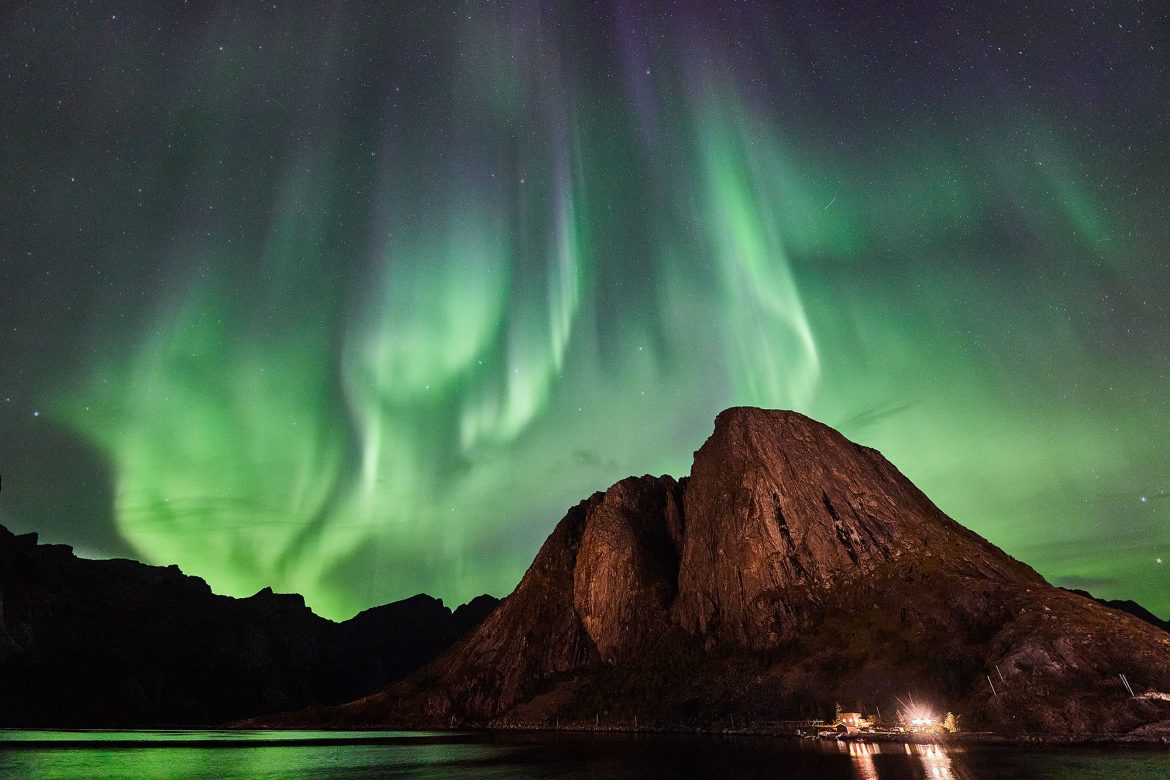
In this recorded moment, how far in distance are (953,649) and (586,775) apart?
432ft

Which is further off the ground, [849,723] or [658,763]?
[658,763]

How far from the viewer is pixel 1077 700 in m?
124

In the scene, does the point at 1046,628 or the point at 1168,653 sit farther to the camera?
the point at 1046,628

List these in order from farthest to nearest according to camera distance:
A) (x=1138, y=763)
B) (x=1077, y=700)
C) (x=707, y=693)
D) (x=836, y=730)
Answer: (x=707, y=693), (x=836, y=730), (x=1077, y=700), (x=1138, y=763)

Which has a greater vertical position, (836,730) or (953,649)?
(953,649)

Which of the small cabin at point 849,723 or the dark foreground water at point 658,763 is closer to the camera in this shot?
the dark foreground water at point 658,763

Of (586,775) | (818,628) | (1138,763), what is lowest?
(1138,763)

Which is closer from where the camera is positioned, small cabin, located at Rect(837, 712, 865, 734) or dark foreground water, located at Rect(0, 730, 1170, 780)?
dark foreground water, located at Rect(0, 730, 1170, 780)

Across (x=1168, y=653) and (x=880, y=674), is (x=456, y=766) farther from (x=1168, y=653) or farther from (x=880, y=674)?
(x=1168, y=653)

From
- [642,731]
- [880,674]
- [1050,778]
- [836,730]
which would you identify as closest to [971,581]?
[880,674]

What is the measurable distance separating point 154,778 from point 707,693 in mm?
148450

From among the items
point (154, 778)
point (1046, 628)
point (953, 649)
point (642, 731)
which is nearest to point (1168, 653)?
point (1046, 628)

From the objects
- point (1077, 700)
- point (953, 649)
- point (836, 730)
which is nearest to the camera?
point (1077, 700)

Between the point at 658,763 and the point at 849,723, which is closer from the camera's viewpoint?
the point at 658,763
